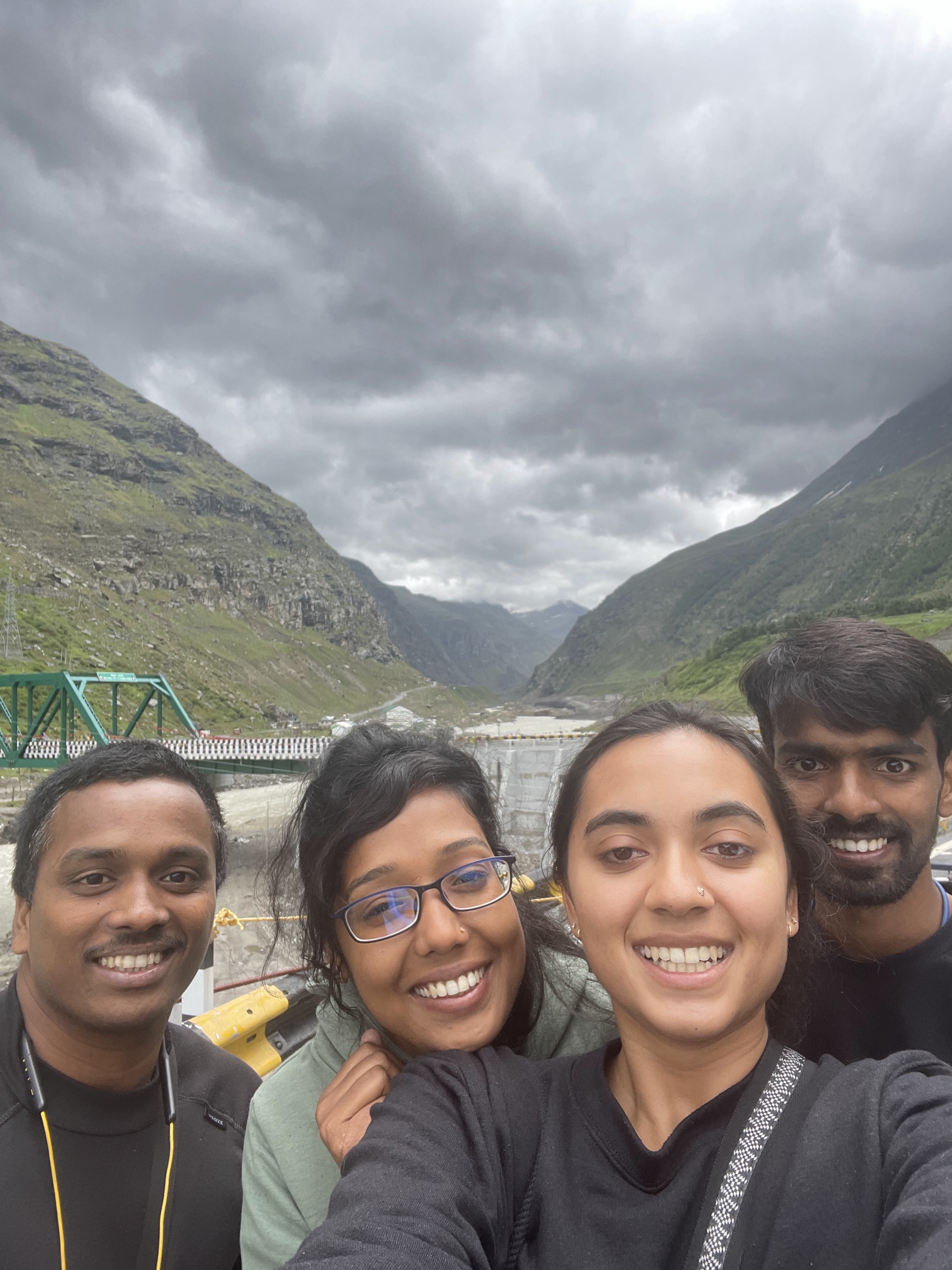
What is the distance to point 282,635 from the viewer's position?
5792 inches

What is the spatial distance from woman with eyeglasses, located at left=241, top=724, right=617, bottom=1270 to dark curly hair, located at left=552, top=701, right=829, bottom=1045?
1.09 feet

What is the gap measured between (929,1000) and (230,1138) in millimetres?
2488

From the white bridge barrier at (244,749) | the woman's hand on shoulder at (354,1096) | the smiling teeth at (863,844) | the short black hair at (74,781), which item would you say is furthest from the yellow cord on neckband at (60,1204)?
the white bridge barrier at (244,749)

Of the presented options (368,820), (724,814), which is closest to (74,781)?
(368,820)

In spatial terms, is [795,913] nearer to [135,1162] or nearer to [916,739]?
[916,739]

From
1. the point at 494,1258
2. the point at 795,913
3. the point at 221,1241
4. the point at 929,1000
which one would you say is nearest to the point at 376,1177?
the point at 494,1258

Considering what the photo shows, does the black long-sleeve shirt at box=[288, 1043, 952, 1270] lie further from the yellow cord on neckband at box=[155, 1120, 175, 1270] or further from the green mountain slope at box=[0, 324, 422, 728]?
the green mountain slope at box=[0, 324, 422, 728]

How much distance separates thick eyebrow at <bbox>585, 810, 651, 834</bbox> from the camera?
68.9 inches

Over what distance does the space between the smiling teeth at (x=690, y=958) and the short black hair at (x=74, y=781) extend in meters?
1.89

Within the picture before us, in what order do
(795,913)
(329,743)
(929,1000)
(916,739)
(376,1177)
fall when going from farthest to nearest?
(329,743), (916,739), (929,1000), (795,913), (376,1177)

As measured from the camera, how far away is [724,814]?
1.73 meters

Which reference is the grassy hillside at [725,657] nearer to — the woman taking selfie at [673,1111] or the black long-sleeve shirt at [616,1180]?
the woman taking selfie at [673,1111]

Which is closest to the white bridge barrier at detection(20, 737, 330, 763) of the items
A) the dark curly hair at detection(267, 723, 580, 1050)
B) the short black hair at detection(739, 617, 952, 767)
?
the dark curly hair at detection(267, 723, 580, 1050)

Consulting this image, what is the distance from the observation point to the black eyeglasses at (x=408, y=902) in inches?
77.5
